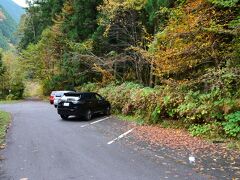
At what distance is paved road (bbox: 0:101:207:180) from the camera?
26.3 feet

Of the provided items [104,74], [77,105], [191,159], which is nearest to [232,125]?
[191,159]

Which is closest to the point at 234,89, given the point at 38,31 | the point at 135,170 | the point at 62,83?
the point at 135,170

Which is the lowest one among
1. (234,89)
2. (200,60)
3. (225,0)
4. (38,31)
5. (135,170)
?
(135,170)

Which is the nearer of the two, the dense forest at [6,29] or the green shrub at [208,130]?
the green shrub at [208,130]

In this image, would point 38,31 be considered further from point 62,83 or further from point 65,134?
point 65,134

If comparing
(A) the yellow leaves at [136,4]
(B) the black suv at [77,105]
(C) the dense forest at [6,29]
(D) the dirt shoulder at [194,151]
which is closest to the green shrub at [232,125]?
(D) the dirt shoulder at [194,151]

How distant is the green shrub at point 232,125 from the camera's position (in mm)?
12000

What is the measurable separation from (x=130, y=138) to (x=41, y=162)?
4.77 m

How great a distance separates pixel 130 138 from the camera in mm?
13359

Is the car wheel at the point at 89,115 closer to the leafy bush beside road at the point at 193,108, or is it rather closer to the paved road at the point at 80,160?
the leafy bush beside road at the point at 193,108

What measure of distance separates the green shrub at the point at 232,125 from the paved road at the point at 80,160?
3.46m

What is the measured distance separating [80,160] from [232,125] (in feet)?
19.3

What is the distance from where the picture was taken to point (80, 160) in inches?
376

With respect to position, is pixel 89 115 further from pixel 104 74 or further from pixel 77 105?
pixel 104 74
